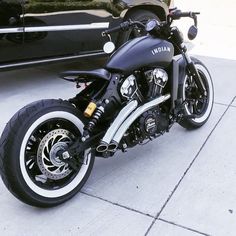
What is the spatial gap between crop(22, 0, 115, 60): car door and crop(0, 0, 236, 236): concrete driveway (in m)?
0.81

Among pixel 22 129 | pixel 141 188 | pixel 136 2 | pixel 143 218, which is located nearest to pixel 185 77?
pixel 141 188

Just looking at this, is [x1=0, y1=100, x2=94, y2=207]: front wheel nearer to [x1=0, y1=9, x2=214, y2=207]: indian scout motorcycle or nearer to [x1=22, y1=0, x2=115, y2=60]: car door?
[x1=0, y1=9, x2=214, y2=207]: indian scout motorcycle

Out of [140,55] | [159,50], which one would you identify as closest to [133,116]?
[140,55]

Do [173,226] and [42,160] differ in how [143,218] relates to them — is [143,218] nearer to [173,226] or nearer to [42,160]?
[173,226]

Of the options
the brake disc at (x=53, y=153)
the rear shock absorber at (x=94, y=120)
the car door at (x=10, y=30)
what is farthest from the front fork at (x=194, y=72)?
the car door at (x=10, y=30)

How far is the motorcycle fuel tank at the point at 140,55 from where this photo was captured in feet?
9.04

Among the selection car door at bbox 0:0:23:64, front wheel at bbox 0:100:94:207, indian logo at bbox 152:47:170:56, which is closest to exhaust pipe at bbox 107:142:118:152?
front wheel at bbox 0:100:94:207

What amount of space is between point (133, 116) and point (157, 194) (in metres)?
0.59

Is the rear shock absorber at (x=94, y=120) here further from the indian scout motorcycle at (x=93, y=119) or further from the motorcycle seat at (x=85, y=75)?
the motorcycle seat at (x=85, y=75)

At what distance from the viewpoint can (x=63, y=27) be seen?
4.46 meters

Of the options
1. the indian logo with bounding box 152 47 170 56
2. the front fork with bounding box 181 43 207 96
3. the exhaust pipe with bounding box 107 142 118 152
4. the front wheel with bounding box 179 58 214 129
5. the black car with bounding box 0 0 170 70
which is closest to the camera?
the exhaust pipe with bounding box 107 142 118 152

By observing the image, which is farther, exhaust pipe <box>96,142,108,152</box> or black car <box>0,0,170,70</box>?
black car <box>0,0,170,70</box>

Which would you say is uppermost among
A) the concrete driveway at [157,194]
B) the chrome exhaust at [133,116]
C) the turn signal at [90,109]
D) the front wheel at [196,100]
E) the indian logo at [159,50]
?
the indian logo at [159,50]

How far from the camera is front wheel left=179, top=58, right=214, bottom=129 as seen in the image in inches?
138
